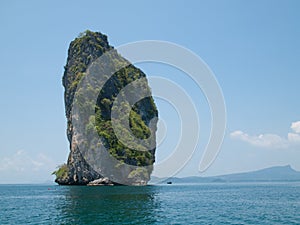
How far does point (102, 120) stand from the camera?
367ft

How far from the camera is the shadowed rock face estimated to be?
10338cm

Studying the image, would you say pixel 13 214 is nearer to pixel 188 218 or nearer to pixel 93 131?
pixel 188 218

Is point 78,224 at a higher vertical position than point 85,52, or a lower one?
lower

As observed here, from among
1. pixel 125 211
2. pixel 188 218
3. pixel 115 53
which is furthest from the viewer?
pixel 115 53

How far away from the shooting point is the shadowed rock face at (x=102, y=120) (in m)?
103

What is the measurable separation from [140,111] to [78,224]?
99.7 m

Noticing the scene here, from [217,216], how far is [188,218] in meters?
3.73

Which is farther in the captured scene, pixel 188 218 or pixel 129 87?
pixel 129 87

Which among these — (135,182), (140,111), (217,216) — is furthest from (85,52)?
(217,216)

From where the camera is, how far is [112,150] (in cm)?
10600

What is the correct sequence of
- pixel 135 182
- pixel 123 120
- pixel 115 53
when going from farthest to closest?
pixel 115 53 → pixel 123 120 → pixel 135 182

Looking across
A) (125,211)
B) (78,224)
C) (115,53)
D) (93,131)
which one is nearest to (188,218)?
(125,211)

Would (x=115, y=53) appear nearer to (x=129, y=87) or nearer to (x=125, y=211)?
(x=129, y=87)

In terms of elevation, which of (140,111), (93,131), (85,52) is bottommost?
(93,131)
